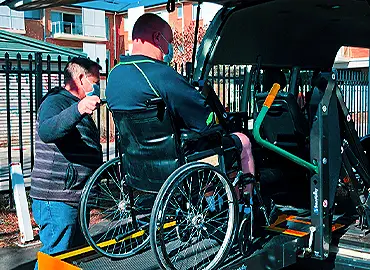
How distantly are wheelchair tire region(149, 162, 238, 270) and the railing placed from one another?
36112 mm

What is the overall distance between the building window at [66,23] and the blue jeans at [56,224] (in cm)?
3536

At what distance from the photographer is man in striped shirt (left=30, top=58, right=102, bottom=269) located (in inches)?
154

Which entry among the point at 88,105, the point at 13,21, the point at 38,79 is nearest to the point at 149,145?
the point at 88,105

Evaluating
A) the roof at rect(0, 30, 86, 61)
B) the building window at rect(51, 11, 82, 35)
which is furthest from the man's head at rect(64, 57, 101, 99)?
the building window at rect(51, 11, 82, 35)

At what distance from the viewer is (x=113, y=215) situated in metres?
4.27

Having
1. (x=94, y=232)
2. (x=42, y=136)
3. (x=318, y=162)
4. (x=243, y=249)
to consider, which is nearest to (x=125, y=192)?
(x=94, y=232)

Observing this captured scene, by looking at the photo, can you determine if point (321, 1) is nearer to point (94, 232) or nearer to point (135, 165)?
point (135, 165)

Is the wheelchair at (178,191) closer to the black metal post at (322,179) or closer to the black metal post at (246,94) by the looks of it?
the black metal post at (322,179)

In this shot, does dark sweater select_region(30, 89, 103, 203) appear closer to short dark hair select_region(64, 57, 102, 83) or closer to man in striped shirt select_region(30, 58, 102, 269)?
man in striped shirt select_region(30, 58, 102, 269)

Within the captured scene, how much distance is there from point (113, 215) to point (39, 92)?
3.59 meters

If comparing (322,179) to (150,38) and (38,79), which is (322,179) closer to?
(150,38)

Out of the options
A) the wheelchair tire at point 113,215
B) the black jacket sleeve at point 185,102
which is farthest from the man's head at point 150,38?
the wheelchair tire at point 113,215

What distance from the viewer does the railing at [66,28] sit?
124 feet

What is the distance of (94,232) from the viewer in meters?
4.05
